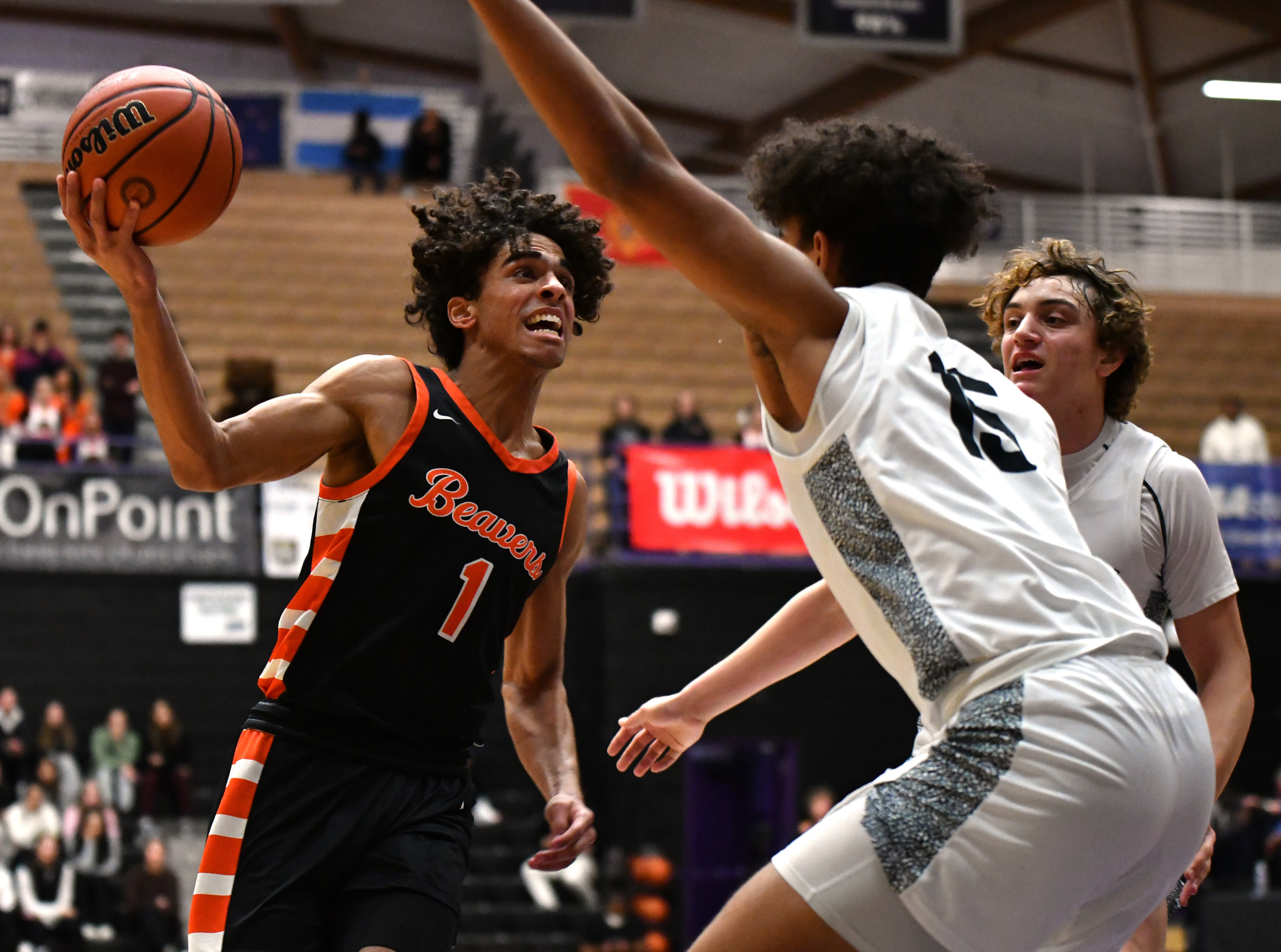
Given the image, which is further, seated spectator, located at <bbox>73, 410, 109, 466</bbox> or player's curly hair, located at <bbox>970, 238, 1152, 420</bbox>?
seated spectator, located at <bbox>73, 410, 109, 466</bbox>

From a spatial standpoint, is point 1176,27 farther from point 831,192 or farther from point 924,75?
point 831,192

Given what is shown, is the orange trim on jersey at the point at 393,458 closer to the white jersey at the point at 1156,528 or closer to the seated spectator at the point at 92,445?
the white jersey at the point at 1156,528

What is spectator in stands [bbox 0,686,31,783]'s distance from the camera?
40.2ft

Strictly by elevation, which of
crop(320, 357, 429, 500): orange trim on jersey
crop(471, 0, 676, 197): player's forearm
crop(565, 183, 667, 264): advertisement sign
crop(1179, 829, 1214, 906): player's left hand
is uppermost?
crop(565, 183, 667, 264): advertisement sign

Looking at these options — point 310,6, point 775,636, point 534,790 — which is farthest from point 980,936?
point 310,6

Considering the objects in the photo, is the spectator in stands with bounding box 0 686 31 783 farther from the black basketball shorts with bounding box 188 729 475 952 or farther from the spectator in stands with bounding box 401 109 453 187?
the black basketball shorts with bounding box 188 729 475 952

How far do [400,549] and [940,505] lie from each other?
148cm

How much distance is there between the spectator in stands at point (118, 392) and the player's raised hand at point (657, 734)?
12321 millimetres

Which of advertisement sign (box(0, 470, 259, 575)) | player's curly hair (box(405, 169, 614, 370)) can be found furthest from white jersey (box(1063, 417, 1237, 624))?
advertisement sign (box(0, 470, 259, 575))

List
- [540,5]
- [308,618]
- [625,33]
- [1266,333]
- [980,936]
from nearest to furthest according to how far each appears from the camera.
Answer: [980,936] → [308,618] → [540,5] → [1266,333] → [625,33]

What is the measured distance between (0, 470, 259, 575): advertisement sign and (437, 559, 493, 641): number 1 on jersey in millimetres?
10561

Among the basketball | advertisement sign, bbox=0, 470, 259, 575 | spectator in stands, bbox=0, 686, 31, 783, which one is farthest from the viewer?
advertisement sign, bbox=0, 470, 259, 575

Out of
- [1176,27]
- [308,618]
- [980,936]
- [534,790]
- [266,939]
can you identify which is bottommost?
[534,790]

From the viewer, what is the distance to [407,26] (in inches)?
987
